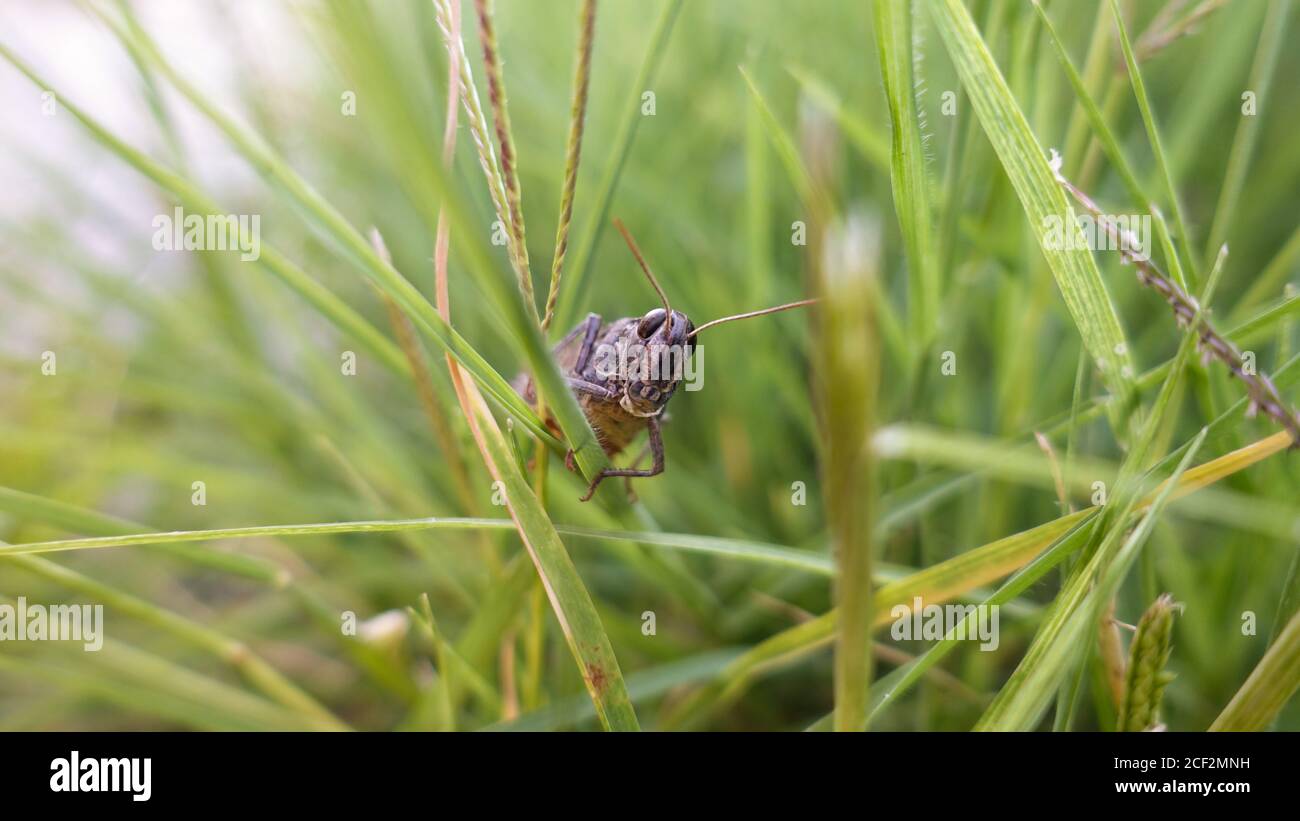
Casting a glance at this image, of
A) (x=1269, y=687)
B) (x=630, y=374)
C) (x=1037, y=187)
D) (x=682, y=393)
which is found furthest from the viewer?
(x=682, y=393)

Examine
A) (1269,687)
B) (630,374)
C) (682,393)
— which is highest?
(682,393)

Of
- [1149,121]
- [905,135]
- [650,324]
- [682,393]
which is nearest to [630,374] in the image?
[650,324]

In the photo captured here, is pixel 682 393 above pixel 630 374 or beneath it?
above

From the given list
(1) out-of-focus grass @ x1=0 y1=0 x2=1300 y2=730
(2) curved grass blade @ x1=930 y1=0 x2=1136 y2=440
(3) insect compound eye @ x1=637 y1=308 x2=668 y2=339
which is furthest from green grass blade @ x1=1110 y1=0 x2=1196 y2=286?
(3) insect compound eye @ x1=637 y1=308 x2=668 y2=339

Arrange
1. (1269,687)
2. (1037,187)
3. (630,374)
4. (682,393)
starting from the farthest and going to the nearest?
(682,393) < (630,374) < (1037,187) < (1269,687)

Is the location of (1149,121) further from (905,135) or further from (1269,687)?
(1269,687)

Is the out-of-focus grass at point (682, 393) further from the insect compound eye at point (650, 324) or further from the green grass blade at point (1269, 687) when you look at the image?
the insect compound eye at point (650, 324)

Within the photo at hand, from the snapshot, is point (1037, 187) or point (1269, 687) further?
point (1037, 187)

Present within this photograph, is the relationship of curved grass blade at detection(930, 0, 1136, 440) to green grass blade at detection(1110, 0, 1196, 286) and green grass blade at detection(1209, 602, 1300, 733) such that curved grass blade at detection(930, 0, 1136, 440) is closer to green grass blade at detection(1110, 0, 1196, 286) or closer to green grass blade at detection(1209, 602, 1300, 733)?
green grass blade at detection(1110, 0, 1196, 286)
